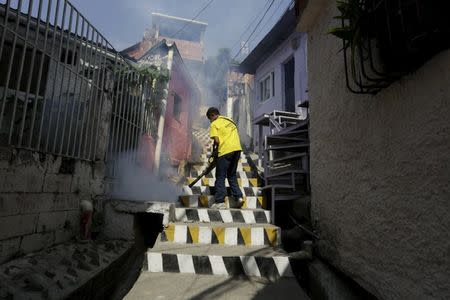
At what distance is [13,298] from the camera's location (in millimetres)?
2100

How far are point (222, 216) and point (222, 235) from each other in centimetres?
67

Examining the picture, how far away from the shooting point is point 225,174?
16.7 feet

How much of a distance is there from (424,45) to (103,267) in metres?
3.55

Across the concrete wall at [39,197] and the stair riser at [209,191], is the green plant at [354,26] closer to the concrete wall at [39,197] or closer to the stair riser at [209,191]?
the concrete wall at [39,197]

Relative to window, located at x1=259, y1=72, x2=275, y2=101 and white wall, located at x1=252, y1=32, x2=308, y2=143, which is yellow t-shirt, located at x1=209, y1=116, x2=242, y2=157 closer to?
white wall, located at x1=252, y1=32, x2=308, y2=143

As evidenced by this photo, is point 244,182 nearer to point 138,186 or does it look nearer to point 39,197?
point 138,186

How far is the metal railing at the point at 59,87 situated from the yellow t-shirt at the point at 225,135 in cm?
161

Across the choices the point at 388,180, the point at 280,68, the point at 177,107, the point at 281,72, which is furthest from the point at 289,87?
the point at 388,180

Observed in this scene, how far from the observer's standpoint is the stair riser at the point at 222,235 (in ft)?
12.8

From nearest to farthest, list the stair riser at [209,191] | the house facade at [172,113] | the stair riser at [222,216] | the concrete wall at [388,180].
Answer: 1. the concrete wall at [388,180]
2. the stair riser at [222,216]
3. the stair riser at [209,191]
4. the house facade at [172,113]

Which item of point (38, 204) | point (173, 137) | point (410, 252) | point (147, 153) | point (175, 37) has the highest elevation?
point (175, 37)

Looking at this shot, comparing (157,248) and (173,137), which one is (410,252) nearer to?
→ (157,248)

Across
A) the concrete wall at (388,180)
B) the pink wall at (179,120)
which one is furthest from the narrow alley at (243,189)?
the pink wall at (179,120)

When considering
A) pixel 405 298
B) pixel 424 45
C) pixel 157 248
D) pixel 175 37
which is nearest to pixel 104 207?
pixel 157 248
